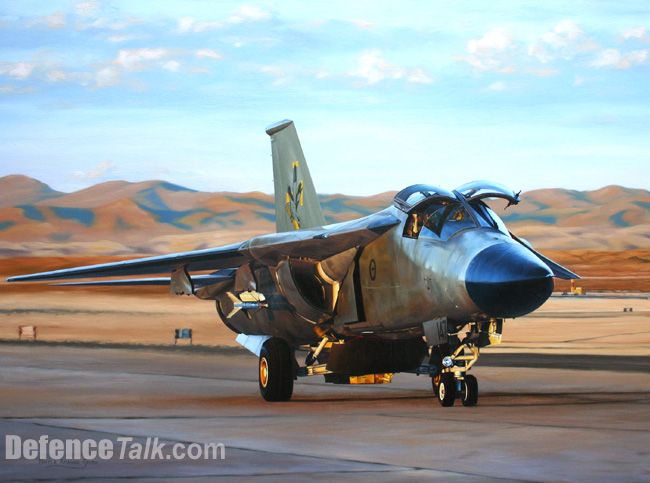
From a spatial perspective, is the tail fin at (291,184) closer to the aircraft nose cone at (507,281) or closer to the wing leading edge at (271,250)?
the wing leading edge at (271,250)

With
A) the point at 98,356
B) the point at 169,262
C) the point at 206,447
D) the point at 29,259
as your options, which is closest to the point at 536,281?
the point at 206,447

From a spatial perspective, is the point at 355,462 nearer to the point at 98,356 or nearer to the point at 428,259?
the point at 428,259

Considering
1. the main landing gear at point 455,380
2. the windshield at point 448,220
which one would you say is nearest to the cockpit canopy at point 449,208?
the windshield at point 448,220

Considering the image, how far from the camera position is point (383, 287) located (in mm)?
16406

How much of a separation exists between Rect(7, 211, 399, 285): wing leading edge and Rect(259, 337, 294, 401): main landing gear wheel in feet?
4.05

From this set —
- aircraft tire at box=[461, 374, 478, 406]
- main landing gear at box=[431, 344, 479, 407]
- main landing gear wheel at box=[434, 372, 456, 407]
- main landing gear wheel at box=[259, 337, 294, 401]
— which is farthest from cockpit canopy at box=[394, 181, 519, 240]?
main landing gear wheel at box=[259, 337, 294, 401]

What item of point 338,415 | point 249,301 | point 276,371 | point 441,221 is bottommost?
point 338,415

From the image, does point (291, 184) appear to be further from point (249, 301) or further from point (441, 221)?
point (441, 221)

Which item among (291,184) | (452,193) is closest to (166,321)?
(291,184)

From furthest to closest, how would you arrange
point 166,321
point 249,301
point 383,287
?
1. point 166,321
2. point 249,301
3. point 383,287

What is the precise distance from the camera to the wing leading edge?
1634cm

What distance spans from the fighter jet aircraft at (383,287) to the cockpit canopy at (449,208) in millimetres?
17

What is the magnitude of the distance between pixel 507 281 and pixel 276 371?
4.76 meters

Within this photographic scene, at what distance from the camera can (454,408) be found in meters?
15.7
